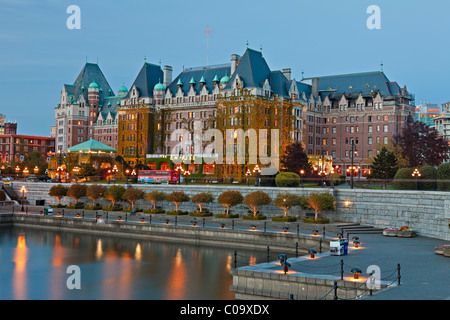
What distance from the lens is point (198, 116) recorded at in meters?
109

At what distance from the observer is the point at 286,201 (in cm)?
5362

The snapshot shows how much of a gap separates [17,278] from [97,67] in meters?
130

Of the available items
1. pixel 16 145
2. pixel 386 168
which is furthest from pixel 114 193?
pixel 16 145

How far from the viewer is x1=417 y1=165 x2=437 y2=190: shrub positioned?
4700cm

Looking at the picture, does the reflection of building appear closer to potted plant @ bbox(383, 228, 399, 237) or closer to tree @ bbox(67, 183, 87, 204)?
tree @ bbox(67, 183, 87, 204)

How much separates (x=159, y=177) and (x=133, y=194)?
52.1 feet

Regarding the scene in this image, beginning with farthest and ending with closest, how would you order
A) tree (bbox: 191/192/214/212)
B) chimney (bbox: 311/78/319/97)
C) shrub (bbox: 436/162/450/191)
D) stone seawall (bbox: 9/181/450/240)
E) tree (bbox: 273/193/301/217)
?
chimney (bbox: 311/78/319/97) < tree (bbox: 191/192/214/212) < tree (bbox: 273/193/301/217) < shrub (bbox: 436/162/450/191) < stone seawall (bbox: 9/181/450/240)

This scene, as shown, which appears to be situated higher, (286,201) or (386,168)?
(386,168)

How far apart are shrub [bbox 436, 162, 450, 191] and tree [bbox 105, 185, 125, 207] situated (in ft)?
128

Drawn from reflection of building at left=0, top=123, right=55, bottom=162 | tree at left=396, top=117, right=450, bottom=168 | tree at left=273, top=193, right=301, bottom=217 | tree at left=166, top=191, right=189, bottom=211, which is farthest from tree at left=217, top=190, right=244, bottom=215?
reflection of building at left=0, top=123, right=55, bottom=162

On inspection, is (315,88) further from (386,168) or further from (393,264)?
(393,264)

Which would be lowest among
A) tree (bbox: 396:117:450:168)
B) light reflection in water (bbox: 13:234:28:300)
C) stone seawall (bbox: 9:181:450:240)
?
light reflection in water (bbox: 13:234:28:300)

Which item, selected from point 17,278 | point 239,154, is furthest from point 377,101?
point 17,278
